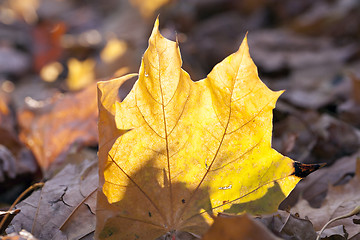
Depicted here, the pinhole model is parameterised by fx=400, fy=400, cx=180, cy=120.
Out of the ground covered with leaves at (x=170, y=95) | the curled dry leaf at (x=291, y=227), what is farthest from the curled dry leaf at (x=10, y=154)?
the curled dry leaf at (x=291, y=227)

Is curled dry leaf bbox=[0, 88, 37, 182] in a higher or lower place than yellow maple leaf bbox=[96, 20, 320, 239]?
lower

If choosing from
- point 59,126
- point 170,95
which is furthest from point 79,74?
point 170,95

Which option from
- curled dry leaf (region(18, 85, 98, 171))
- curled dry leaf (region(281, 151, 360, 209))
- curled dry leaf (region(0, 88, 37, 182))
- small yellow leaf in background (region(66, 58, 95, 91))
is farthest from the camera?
small yellow leaf in background (region(66, 58, 95, 91))

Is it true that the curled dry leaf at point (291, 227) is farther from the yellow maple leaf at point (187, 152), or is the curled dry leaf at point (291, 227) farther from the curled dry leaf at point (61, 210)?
the curled dry leaf at point (61, 210)

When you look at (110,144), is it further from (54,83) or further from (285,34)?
(285,34)

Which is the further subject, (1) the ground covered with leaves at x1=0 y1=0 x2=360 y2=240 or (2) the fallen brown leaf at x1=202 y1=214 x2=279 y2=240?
(1) the ground covered with leaves at x1=0 y1=0 x2=360 y2=240

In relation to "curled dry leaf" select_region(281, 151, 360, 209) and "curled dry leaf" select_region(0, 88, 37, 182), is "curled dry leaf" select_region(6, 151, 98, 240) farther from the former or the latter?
"curled dry leaf" select_region(281, 151, 360, 209)

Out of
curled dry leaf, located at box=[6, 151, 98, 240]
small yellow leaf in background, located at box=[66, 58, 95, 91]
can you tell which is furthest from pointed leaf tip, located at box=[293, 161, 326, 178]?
small yellow leaf in background, located at box=[66, 58, 95, 91]
